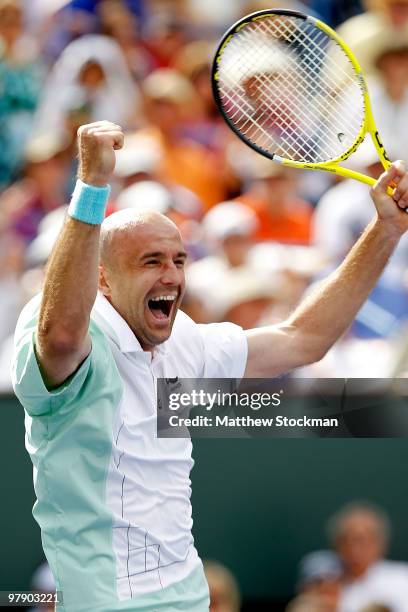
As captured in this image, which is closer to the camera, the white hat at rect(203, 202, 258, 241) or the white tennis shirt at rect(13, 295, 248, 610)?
the white tennis shirt at rect(13, 295, 248, 610)

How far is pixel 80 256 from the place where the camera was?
2.56 meters

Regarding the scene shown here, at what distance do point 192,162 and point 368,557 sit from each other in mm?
2099

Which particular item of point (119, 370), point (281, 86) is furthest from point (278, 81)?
point (119, 370)

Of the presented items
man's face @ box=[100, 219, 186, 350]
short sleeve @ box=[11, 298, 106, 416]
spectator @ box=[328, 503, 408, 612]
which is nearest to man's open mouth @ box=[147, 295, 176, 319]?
man's face @ box=[100, 219, 186, 350]

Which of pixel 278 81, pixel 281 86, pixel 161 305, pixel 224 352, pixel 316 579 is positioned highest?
pixel 281 86

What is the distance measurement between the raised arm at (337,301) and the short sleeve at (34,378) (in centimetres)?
67

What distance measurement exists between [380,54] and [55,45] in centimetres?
169

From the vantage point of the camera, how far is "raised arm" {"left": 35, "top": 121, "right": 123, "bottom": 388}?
2557mm

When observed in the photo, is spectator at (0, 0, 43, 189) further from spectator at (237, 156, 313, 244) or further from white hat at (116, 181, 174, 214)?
spectator at (237, 156, 313, 244)

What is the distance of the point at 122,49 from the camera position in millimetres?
6008

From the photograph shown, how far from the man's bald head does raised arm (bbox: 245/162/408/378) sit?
0.45 meters

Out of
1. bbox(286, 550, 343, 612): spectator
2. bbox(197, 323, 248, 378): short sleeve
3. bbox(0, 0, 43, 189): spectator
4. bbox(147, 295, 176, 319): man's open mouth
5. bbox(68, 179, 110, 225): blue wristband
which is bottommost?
bbox(286, 550, 343, 612): spectator

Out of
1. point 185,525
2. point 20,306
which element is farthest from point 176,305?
point 20,306

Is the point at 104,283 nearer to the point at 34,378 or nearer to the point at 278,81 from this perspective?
the point at 34,378
